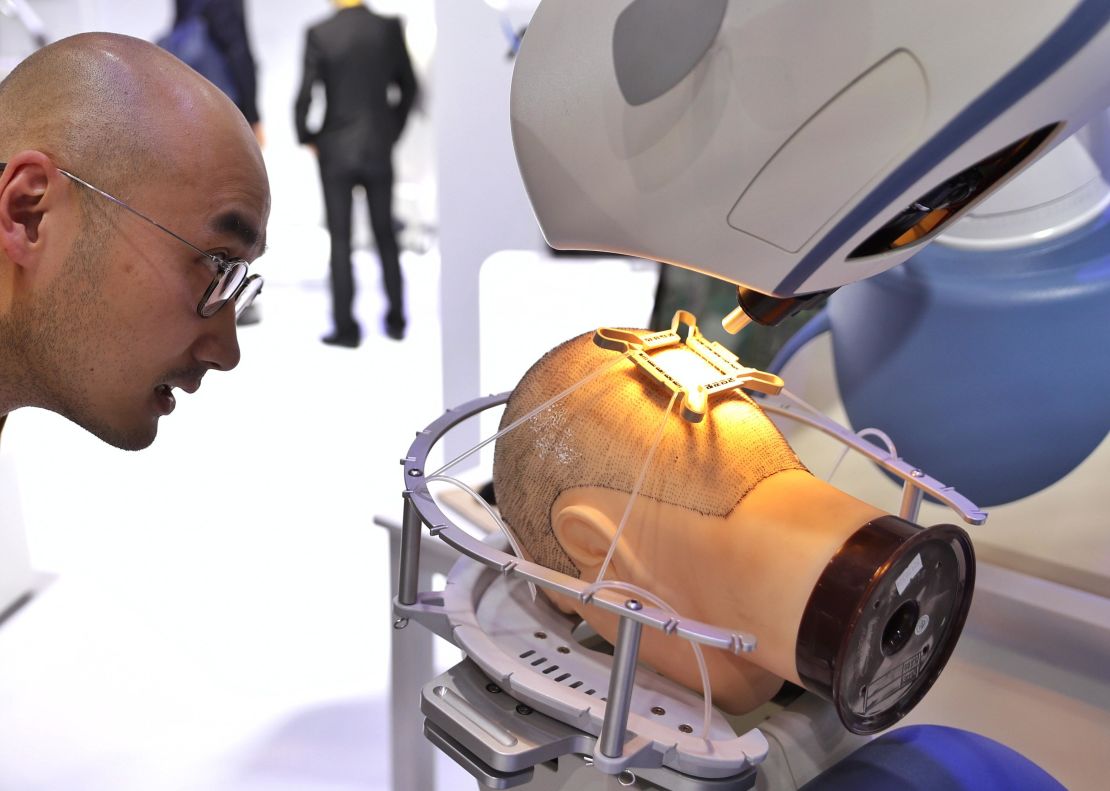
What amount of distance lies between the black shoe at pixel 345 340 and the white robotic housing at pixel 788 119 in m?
3.29

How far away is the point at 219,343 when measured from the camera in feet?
3.53

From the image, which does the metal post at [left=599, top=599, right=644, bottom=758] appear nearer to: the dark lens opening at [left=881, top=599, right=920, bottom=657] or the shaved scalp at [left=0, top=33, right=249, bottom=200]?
the dark lens opening at [left=881, top=599, right=920, bottom=657]

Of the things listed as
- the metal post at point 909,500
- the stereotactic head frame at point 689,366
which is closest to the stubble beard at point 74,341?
the stereotactic head frame at point 689,366

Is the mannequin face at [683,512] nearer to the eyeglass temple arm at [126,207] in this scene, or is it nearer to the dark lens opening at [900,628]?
the dark lens opening at [900,628]

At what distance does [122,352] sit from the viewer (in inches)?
40.9

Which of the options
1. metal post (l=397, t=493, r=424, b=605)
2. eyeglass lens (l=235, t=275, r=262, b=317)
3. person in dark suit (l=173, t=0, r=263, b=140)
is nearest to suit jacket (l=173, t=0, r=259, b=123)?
person in dark suit (l=173, t=0, r=263, b=140)

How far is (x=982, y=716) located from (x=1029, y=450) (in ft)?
0.88

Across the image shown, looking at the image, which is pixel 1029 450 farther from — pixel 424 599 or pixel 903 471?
pixel 424 599

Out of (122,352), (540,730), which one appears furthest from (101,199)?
(540,730)

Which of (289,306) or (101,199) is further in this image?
(289,306)

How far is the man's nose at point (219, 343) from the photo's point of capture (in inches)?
42.1

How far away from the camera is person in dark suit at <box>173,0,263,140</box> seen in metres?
3.23

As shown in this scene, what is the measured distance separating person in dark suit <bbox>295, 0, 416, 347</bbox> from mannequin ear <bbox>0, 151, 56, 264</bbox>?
2.50 m

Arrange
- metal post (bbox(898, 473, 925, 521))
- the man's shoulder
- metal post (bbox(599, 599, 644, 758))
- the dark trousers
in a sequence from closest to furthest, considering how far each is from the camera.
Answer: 1. metal post (bbox(599, 599, 644, 758))
2. metal post (bbox(898, 473, 925, 521))
3. the man's shoulder
4. the dark trousers
